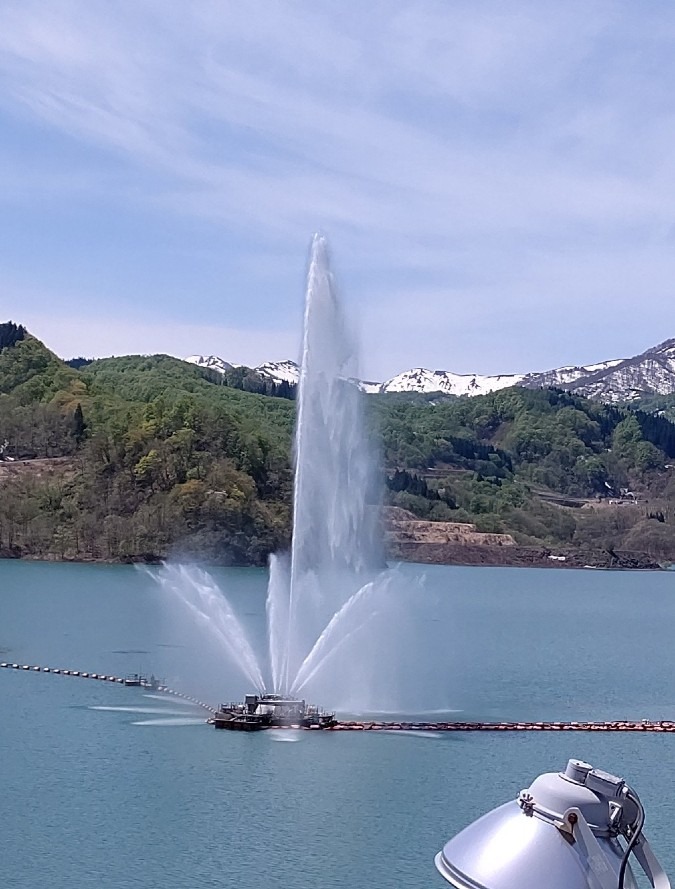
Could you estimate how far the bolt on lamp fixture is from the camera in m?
5.17

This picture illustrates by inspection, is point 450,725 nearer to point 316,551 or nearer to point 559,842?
point 316,551

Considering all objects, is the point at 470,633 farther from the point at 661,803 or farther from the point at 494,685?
the point at 661,803

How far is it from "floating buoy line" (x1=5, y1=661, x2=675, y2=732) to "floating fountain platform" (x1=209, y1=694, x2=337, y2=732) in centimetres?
26

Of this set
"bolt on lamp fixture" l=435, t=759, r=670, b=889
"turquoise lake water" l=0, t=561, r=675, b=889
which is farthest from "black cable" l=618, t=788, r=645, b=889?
"turquoise lake water" l=0, t=561, r=675, b=889

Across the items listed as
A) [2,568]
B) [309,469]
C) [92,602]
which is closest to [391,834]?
[309,469]

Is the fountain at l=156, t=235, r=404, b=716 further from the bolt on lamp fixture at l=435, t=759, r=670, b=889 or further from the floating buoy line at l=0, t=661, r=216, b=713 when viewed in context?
the bolt on lamp fixture at l=435, t=759, r=670, b=889

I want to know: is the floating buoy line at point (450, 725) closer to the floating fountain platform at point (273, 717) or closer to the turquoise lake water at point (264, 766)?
the floating fountain platform at point (273, 717)

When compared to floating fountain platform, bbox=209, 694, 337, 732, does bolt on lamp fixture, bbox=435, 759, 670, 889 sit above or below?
above

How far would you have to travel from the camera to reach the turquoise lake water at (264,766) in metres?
28.2

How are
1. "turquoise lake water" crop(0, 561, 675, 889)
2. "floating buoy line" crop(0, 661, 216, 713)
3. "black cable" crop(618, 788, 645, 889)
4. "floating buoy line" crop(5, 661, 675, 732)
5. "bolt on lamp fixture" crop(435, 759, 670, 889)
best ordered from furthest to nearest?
"floating buoy line" crop(0, 661, 216, 713), "floating buoy line" crop(5, 661, 675, 732), "turquoise lake water" crop(0, 561, 675, 889), "black cable" crop(618, 788, 645, 889), "bolt on lamp fixture" crop(435, 759, 670, 889)

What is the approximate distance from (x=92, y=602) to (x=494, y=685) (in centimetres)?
4472

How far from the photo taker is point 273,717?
40.8 meters

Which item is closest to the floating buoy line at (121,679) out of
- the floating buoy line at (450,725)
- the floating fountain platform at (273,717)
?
the floating buoy line at (450,725)

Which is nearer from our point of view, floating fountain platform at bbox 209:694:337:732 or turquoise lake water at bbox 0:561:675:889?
turquoise lake water at bbox 0:561:675:889
